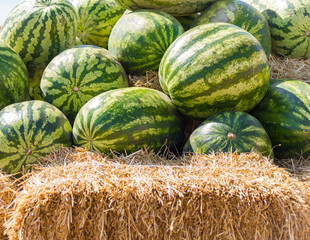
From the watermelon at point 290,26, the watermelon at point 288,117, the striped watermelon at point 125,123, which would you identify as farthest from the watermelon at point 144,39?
the watermelon at point 290,26

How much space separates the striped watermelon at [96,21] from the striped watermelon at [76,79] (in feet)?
4.21

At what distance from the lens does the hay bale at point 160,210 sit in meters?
1.89

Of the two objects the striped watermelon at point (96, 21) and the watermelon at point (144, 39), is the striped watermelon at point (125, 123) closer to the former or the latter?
the watermelon at point (144, 39)

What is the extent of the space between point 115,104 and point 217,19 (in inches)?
58.3

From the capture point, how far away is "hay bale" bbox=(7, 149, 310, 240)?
189cm

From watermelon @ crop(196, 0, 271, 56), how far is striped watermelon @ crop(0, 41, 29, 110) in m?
1.81

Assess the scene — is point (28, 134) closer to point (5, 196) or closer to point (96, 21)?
point (5, 196)

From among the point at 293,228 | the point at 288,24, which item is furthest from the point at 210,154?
the point at 288,24

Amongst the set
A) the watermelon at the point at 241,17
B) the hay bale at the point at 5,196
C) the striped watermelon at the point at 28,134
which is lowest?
the hay bale at the point at 5,196

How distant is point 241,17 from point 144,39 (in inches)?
38.6

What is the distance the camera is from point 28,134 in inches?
97.7

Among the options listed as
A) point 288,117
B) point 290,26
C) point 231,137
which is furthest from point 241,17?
point 231,137

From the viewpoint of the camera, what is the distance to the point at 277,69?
3.49 meters

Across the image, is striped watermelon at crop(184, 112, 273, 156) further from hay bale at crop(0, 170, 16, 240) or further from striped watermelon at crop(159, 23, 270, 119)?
hay bale at crop(0, 170, 16, 240)
